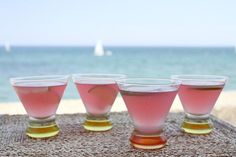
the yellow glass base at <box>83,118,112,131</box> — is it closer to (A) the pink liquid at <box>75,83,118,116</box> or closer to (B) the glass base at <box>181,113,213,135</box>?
(A) the pink liquid at <box>75,83,118,116</box>

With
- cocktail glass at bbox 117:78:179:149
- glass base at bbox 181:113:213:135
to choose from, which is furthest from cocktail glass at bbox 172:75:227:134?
cocktail glass at bbox 117:78:179:149

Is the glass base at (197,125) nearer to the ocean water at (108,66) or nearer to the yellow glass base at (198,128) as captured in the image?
the yellow glass base at (198,128)

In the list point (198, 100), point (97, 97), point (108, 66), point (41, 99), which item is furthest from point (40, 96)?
point (108, 66)

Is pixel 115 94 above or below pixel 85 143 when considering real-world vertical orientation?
above
